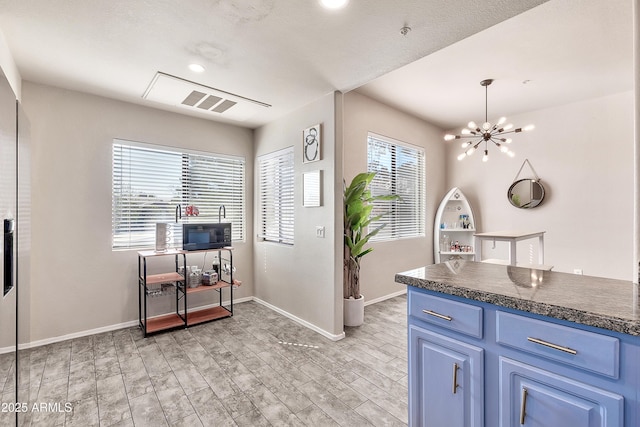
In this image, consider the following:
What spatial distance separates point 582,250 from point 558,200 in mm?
741

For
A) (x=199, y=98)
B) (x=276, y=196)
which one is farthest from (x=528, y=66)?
(x=199, y=98)

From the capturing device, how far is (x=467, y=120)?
4.78 meters

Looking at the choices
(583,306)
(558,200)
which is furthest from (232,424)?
(558,200)

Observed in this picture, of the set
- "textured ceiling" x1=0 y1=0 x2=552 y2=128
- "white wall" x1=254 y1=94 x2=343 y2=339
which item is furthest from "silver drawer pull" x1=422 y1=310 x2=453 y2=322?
"textured ceiling" x1=0 y1=0 x2=552 y2=128

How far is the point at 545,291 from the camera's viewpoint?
124cm

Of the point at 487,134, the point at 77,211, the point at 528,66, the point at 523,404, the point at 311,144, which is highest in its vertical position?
the point at 528,66

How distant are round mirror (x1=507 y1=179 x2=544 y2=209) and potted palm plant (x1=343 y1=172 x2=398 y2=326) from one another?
256cm

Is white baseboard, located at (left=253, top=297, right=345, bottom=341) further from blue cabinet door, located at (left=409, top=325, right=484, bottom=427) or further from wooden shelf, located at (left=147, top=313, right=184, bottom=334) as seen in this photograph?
blue cabinet door, located at (left=409, top=325, right=484, bottom=427)

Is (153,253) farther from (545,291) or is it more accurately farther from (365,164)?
(545,291)

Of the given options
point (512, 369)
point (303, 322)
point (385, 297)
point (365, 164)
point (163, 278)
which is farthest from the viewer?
point (385, 297)

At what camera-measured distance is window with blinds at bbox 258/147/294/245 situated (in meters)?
3.80

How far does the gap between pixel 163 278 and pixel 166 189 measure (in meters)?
1.09

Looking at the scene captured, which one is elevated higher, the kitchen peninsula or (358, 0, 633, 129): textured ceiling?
(358, 0, 633, 129): textured ceiling

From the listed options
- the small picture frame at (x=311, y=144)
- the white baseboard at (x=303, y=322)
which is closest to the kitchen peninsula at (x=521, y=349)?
the white baseboard at (x=303, y=322)
